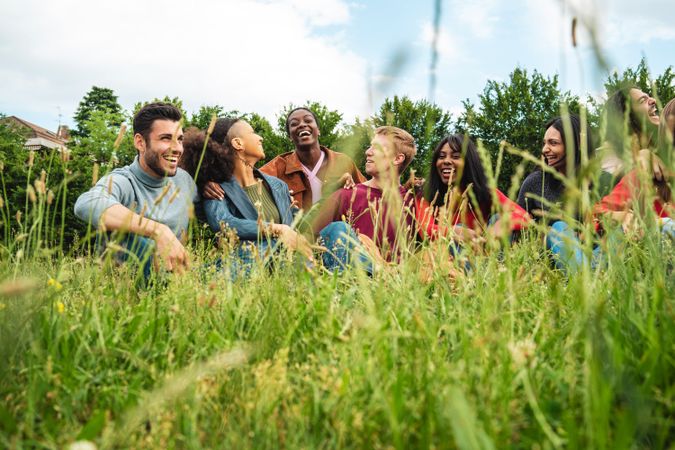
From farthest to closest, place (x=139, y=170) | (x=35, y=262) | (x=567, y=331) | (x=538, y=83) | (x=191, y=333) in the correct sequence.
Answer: (x=538, y=83) → (x=139, y=170) → (x=35, y=262) → (x=191, y=333) → (x=567, y=331)

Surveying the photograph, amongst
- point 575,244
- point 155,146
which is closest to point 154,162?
point 155,146

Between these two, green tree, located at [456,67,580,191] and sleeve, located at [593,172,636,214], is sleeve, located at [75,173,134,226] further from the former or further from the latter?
green tree, located at [456,67,580,191]

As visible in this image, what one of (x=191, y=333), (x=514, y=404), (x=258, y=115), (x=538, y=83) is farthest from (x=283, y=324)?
(x=538, y=83)

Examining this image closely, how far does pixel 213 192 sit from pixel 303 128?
2.07 meters

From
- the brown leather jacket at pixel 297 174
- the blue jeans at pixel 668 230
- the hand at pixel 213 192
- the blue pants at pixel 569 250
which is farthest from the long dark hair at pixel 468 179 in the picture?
the blue jeans at pixel 668 230

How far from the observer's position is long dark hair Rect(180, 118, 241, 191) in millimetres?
4375

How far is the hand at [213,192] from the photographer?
419 centimetres

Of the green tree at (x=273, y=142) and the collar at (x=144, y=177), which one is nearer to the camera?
the collar at (x=144, y=177)

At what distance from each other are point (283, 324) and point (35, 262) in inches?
33.4

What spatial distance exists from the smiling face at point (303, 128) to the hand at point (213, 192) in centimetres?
192

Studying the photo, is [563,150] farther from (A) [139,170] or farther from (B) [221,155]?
(A) [139,170]

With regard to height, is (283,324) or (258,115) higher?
(258,115)

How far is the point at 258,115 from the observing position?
17.2m

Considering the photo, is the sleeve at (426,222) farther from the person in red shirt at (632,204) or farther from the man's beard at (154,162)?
the man's beard at (154,162)
